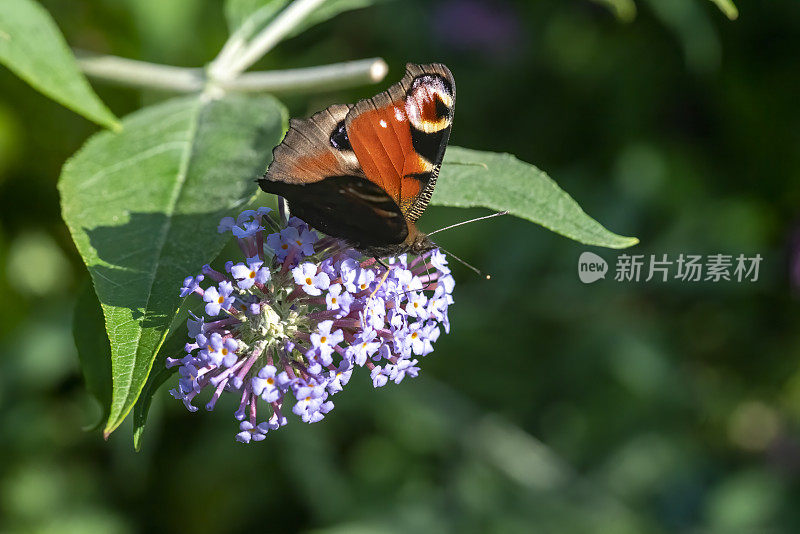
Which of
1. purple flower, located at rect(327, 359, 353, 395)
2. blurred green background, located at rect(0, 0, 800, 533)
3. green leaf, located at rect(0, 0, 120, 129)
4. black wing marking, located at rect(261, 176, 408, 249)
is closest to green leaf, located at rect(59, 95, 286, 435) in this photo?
black wing marking, located at rect(261, 176, 408, 249)

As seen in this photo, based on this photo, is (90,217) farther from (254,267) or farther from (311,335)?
(311,335)

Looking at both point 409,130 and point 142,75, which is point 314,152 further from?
point 142,75

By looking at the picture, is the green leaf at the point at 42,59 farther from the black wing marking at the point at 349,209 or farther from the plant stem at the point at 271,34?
the plant stem at the point at 271,34

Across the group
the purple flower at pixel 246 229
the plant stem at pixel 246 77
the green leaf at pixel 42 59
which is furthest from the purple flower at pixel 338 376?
the plant stem at pixel 246 77

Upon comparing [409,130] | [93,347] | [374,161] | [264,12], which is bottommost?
[93,347]

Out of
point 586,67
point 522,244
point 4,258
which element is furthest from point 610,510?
point 4,258

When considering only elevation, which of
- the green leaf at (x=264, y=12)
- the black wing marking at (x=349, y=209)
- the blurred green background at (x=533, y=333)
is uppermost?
the green leaf at (x=264, y=12)

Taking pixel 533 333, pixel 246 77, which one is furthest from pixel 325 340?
pixel 533 333
